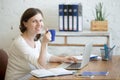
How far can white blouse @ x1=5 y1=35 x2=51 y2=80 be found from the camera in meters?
2.38

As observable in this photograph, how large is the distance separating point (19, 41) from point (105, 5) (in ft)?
5.53

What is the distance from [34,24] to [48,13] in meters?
1.28

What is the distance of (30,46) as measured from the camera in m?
2.48

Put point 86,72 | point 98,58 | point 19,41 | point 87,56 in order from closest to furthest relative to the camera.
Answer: point 86,72 < point 87,56 < point 19,41 < point 98,58

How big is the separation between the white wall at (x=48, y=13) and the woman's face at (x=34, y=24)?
1223 millimetres

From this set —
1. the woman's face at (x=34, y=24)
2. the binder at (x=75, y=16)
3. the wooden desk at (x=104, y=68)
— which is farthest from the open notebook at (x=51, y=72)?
the binder at (x=75, y=16)

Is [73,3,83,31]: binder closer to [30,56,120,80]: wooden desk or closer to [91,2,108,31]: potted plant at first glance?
[91,2,108,31]: potted plant

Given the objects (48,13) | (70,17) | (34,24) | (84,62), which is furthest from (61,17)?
(84,62)

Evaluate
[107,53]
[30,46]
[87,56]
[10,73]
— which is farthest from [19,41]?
[107,53]

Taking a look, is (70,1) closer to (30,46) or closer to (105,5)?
(105,5)

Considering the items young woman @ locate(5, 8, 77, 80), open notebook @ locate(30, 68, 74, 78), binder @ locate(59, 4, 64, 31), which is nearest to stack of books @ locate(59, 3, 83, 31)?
binder @ locate(59, 4, 64, 31)

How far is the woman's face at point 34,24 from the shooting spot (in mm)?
2494

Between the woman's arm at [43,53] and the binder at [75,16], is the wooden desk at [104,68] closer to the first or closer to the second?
the woman's arm at [43,53]

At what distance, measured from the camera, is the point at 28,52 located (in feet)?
7.80
